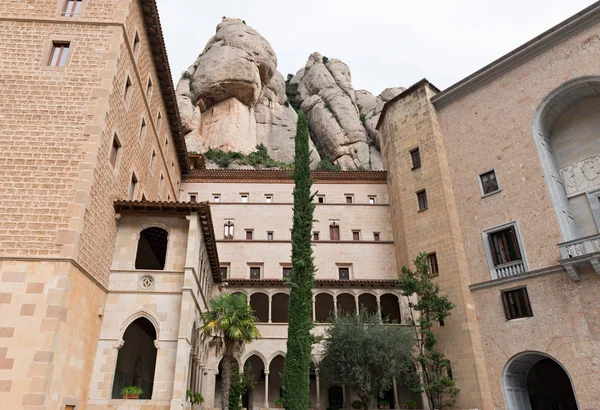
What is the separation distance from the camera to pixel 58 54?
16.4 m

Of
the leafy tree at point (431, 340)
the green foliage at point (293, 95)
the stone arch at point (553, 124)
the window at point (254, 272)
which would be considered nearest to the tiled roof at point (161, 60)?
the window at point (254, 272)

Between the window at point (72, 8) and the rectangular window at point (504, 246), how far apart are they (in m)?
22.5

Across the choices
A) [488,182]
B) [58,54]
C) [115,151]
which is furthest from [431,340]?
[58,54]

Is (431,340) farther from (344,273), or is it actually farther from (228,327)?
(228,327)

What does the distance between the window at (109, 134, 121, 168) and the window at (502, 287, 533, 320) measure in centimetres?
1941

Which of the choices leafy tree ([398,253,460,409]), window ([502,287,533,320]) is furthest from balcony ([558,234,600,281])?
leafy tree ([398,253,460,409])

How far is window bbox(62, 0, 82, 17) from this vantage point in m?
17.2

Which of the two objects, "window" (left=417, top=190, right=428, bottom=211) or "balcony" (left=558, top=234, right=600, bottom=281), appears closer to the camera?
"balcony" (left=558, top=234, right=600, bottom=281)

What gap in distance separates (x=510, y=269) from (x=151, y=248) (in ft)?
59.8

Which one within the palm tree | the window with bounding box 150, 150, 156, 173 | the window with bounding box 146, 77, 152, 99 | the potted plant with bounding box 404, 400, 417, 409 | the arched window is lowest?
the potted plant with bounding box 404, 400, 417, 409

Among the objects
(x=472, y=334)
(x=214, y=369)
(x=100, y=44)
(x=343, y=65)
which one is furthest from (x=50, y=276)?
(x=343, y=65)

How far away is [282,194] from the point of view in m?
33.3

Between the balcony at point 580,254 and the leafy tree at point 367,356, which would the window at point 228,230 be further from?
the balcony at point 580,254

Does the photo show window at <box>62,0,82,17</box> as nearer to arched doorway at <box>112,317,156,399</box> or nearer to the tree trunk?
arched doorway at <box>112,317,156,399</box>
